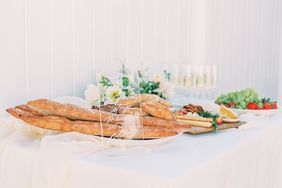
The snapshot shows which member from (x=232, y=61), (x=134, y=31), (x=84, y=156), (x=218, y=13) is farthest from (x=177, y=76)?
(x=232, y=61)

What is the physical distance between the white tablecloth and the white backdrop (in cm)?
30

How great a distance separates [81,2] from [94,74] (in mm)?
296

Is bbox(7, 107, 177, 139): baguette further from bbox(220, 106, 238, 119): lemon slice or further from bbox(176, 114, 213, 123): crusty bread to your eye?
bbox(220, 106, 238, 119): lemon slice

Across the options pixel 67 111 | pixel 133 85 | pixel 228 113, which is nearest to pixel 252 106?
pixel 228 113

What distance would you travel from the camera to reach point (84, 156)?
2.81 ft

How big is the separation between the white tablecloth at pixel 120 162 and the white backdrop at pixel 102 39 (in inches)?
11.7

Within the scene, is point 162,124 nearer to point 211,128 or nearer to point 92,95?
point 211,128

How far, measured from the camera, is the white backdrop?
4.14 feet

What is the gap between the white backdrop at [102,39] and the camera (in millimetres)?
1262

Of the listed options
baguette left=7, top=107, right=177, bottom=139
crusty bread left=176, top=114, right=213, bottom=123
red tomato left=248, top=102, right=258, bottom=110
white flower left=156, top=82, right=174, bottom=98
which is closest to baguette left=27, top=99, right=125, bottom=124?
baguette left=7, top=107, right=177, bottom=139

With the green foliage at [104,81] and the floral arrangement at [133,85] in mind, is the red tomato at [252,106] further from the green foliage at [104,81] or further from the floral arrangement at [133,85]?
the green foliage at [104,81]

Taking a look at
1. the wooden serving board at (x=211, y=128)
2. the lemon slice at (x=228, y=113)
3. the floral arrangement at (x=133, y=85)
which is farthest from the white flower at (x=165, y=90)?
the wooden serving board at (x=211, y=128)

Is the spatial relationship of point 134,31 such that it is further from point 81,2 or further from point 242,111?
point 242,111

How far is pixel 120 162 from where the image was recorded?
0.82m
